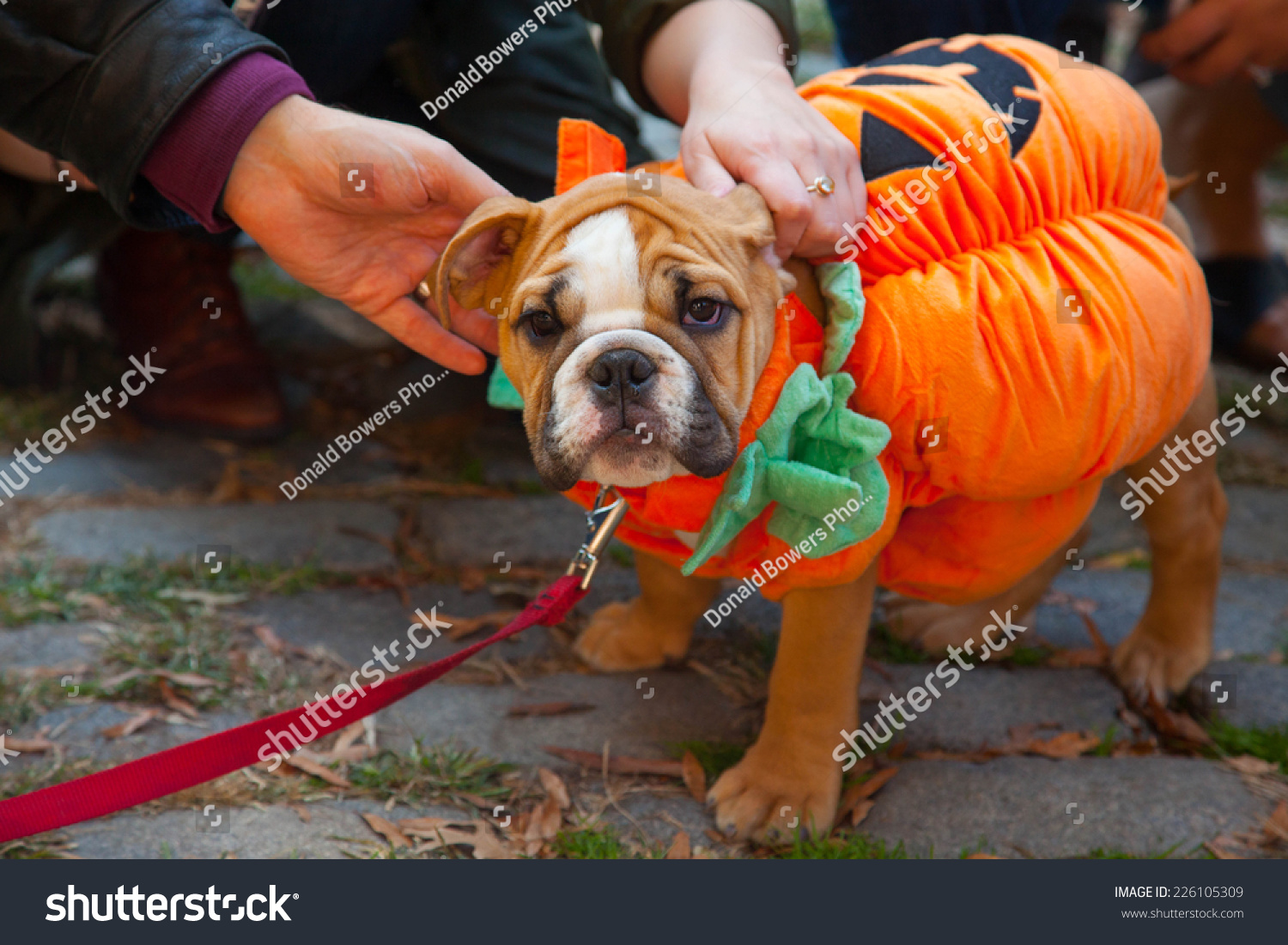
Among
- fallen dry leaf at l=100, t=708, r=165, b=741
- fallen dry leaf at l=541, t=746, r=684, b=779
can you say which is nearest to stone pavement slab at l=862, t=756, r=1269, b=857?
fallen dry leaf at l=541, t=746, r=684, b=779

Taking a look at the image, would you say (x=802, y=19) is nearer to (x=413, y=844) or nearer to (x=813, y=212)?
(x=813, y=212)

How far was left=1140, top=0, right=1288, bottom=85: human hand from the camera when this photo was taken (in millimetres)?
3254

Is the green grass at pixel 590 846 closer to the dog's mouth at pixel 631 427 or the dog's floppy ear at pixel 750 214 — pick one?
the dog's mouth at pixel 631 427

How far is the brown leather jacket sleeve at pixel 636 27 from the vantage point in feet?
8.48

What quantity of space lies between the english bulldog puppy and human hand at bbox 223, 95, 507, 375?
0.28 metres

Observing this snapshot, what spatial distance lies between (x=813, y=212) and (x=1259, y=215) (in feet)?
10.9

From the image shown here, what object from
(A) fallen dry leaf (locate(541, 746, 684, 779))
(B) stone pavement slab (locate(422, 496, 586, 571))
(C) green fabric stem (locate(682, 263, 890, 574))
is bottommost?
(B) stone pavement slab (locate(422, 496, 586, 571))

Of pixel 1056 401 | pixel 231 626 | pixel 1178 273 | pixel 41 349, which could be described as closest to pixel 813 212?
pixel 1056 401

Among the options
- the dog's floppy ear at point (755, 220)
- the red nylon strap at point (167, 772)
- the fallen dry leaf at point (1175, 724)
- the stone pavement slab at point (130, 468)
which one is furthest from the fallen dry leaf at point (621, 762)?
the stone pavement slab at point (130, 468)

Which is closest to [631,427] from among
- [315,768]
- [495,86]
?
[315,768]

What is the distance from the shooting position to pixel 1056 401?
6.32ft

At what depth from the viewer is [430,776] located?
2.23 metres

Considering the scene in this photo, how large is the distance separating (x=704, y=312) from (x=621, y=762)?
1.05 meters

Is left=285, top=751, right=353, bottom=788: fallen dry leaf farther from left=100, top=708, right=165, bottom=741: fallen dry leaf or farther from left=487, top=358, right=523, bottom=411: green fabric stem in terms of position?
left=487, top=358, right=523, bottom=411: green fabric stem
